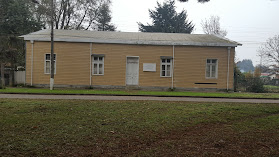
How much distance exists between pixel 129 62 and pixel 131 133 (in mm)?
14009

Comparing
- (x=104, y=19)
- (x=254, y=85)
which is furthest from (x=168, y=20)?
(x=254, y=85)

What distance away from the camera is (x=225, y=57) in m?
19.4

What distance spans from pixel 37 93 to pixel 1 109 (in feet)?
21.4

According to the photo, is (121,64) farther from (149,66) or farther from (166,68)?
(166,68)

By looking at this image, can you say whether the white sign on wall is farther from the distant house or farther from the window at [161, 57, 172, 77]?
the window at [161, 57, 172, 77]

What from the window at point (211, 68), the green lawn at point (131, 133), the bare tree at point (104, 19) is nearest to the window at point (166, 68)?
the window at point (211, 68)

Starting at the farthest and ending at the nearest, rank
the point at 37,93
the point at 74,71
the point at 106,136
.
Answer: the point at 74,71 < the point at 37,93 < the point at 106,136

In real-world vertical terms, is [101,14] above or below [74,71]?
above

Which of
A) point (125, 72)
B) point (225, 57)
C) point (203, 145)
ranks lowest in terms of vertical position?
point (203, 145)

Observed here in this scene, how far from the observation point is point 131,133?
18.5 ft

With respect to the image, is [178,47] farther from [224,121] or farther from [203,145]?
[203,145]

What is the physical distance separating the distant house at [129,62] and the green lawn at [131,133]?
425 inches

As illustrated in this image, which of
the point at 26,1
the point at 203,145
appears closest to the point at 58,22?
the point at 26,1

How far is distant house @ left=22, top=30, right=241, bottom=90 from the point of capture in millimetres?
18969
